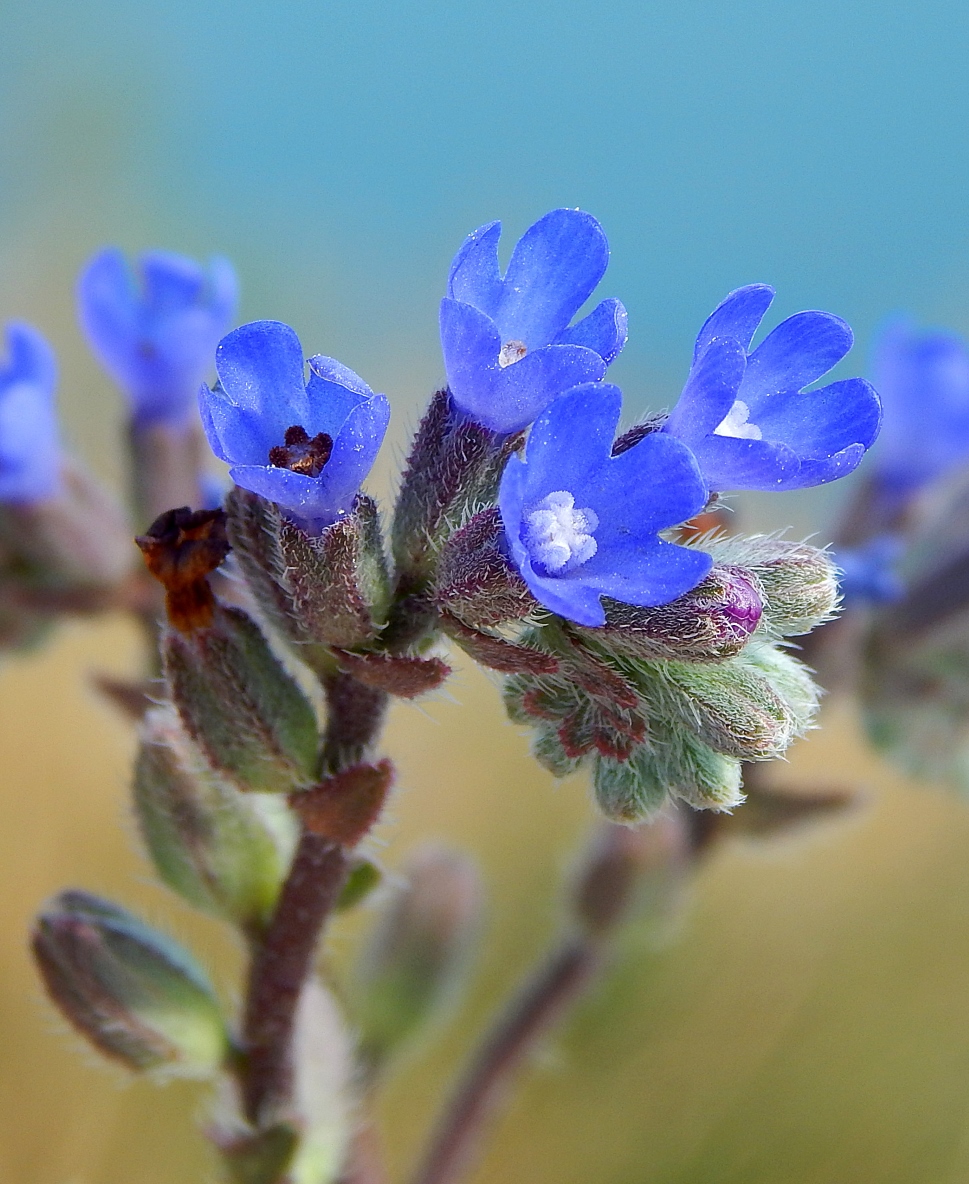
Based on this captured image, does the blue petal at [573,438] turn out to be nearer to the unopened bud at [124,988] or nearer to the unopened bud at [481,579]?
the unopened bud at [481,579]

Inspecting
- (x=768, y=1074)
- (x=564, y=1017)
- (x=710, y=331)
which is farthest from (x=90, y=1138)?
(x=710, y=331)

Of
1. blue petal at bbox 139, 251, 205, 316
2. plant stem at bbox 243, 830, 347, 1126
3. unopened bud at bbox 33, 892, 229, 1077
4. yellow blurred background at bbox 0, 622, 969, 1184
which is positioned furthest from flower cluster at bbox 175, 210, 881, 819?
yellow blurred background at bbox 0, 622, 969, 1184

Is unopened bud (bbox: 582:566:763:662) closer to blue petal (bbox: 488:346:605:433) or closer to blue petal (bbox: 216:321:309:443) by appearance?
blue petal (bbox: 488:346:605:433)

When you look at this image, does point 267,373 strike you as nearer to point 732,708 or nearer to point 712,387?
point 712,387

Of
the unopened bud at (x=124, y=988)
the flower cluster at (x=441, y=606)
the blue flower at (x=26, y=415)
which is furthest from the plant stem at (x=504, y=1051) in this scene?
the blue flower at (x=26, y=415)

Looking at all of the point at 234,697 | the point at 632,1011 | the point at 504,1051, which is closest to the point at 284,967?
the point at 234,697

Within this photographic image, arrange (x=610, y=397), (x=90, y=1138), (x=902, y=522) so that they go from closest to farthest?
(x=610, y=397), (x=902, y=522), (x=90, y=1138)

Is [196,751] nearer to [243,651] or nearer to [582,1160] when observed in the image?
[243,651]
